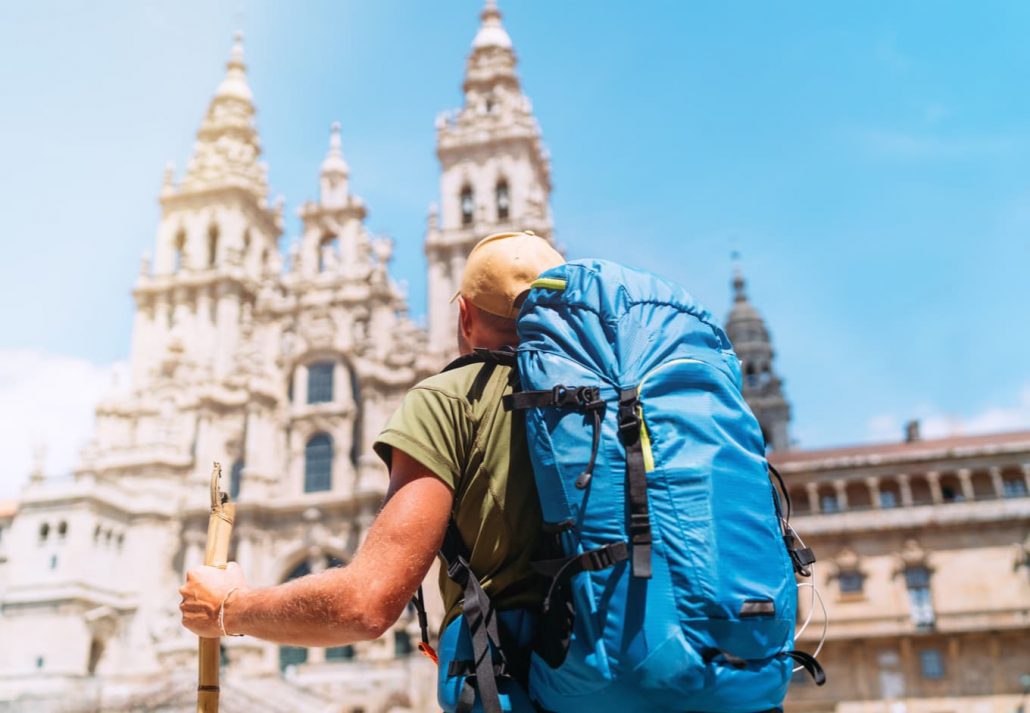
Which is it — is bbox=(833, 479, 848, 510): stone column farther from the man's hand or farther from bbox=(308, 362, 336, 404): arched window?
the man's hand

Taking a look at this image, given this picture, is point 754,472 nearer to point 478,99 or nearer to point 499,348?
point 499,348

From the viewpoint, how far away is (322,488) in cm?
3622

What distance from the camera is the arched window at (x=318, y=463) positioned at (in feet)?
119

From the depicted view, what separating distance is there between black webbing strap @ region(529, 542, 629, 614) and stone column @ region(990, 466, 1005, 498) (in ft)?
109

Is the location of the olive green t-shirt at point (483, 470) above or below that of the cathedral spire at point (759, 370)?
below

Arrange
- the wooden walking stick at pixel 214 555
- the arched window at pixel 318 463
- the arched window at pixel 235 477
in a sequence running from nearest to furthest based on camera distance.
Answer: the wooden walking stick at pixel 214 555, the arched window at pixel 318 463, the arched window at pixel 235 477

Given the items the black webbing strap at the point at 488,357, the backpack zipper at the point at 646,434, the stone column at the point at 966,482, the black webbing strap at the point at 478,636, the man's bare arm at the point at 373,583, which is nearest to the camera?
the backpack zipper at the point at 646,434

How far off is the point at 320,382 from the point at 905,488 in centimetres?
2185

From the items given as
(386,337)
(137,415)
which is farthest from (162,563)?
(386,337)

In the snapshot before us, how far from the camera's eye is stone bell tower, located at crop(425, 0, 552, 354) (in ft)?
122

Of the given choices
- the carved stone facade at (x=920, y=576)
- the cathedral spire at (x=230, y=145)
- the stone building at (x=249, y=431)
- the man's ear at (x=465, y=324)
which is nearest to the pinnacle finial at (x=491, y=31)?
the stone building at (x=249, y=431)

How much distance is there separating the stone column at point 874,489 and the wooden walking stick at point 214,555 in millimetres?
32023

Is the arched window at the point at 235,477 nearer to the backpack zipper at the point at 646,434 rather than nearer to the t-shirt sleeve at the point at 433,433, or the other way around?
the t-shirt sleeve at the point at 433,433

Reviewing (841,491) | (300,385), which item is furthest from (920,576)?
(300,385)
